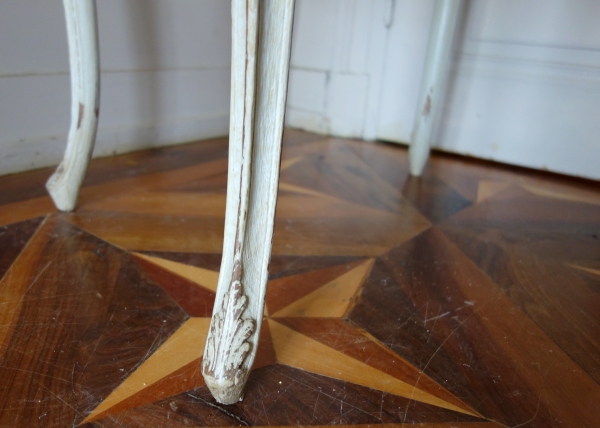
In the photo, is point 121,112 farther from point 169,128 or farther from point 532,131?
point 532,131

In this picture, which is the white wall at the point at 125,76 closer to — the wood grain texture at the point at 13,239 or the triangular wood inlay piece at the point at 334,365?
the wood grain texture at the point at 13,239

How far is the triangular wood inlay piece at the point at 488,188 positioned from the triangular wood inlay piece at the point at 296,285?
0.35 meters

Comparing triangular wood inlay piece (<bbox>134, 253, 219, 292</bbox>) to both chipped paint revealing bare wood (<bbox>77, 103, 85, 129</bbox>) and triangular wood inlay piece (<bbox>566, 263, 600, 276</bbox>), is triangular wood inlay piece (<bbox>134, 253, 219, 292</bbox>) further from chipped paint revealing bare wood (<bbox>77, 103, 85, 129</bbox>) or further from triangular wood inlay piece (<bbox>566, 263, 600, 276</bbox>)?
triangular wood inlay piece (<bbox>566, 263, 600, 276</bbox>)

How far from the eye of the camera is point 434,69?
0.70m

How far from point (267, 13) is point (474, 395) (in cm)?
28

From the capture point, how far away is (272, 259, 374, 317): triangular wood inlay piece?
0.38 meters

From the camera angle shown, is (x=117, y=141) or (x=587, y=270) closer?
(x=587, y=270)

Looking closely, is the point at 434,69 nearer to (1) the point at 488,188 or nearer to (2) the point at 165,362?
(1) the point at 488,188

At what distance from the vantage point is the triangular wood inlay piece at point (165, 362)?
28 cm

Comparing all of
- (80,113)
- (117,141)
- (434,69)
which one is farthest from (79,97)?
(434,69)

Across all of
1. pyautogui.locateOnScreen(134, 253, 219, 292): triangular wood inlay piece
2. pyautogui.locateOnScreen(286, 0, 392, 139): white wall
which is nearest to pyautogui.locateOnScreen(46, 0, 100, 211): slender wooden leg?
pyautogui.locateOnScreen(134, 253, 219, 292): triangular wood inlay piece

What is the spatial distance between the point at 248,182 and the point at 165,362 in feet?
0.48

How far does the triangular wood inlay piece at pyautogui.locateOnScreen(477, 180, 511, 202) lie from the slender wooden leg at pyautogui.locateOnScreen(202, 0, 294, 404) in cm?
52

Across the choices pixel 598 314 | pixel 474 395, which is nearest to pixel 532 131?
pixel 598 314
